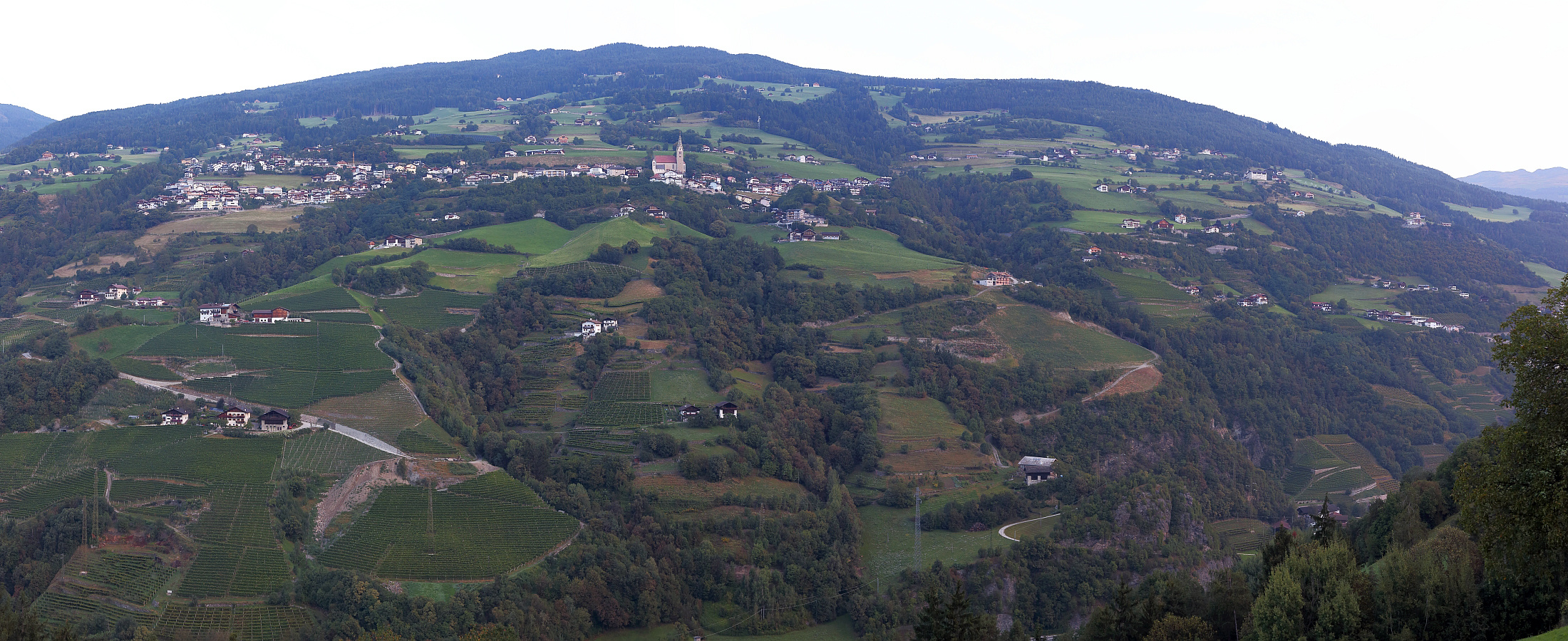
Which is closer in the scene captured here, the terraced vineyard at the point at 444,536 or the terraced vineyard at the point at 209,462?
the terraced vineyard at the point at 444,536

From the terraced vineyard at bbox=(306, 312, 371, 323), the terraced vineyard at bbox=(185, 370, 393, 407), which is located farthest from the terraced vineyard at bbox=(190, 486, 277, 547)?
the terraced vineyard at bbox=(306, 312, 371, 323)

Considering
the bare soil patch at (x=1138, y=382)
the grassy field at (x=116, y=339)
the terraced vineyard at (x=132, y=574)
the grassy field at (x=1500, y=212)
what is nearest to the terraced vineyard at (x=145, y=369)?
the grassy field at (x=116, y=339)

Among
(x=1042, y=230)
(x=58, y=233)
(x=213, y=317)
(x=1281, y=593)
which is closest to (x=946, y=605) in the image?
(x=1281, y=593)

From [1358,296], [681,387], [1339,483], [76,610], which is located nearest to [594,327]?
[681,387]

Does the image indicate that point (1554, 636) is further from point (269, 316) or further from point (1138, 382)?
point (269, 316)

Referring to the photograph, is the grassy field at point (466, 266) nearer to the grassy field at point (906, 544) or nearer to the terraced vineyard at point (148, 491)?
the terraced vineyard at point (148, 491)
